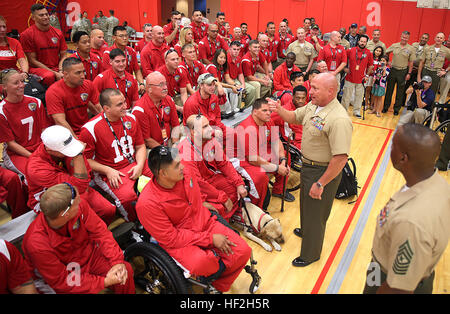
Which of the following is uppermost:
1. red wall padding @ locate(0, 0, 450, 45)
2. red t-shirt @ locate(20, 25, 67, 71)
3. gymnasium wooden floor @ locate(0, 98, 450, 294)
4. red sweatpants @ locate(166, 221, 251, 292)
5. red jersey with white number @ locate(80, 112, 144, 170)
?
red wall padding @ locate(0, 0, 450, 45)

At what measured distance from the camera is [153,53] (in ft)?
20.0

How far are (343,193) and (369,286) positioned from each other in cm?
251

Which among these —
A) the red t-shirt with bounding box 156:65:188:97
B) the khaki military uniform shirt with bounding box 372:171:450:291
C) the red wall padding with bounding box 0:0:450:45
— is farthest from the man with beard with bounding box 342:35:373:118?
the khaki military uniform shirt with bounding box 372:171:450:291

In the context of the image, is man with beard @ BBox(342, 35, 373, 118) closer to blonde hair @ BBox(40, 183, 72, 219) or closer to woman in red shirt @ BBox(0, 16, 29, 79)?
woman in red shirt @ BBox(0, 16, 29, 79)

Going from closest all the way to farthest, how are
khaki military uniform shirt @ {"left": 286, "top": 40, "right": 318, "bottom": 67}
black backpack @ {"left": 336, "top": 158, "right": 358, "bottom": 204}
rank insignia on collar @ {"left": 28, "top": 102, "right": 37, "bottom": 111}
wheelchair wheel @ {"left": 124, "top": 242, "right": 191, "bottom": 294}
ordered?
1. wheelchair wheel @ {"left": 124, "top": 242, "right": 191, "bottom": 294}
2. rank insignia on collar @ {"left": 28, "top": 102, "right": 37, "bottom": 111}
3. black backpack @ {"left": 336, "top": 158, "right": 358, "bottom": 204}
4. khaki military uniform shirt @ {"left": 286, "top": 40, "right": 318, "bottom": 67}

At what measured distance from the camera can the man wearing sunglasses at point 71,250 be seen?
2.17 meters

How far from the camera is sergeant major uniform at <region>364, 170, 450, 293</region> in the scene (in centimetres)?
153

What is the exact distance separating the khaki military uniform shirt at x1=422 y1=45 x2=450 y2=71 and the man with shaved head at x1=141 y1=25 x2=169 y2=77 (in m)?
6.32

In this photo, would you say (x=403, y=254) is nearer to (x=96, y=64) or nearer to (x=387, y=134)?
(x=96, y=64)

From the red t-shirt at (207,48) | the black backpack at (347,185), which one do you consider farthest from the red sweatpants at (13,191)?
the red t-shirt at (207,48)

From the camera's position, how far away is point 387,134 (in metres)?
6.86

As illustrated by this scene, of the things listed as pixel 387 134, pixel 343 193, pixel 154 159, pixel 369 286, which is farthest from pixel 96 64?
pixel 387 134

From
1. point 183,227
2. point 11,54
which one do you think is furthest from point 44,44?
point 183,227

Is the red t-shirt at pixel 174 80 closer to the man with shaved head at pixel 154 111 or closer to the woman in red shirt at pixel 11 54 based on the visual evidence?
the man with shaved head at pixel 154 111
